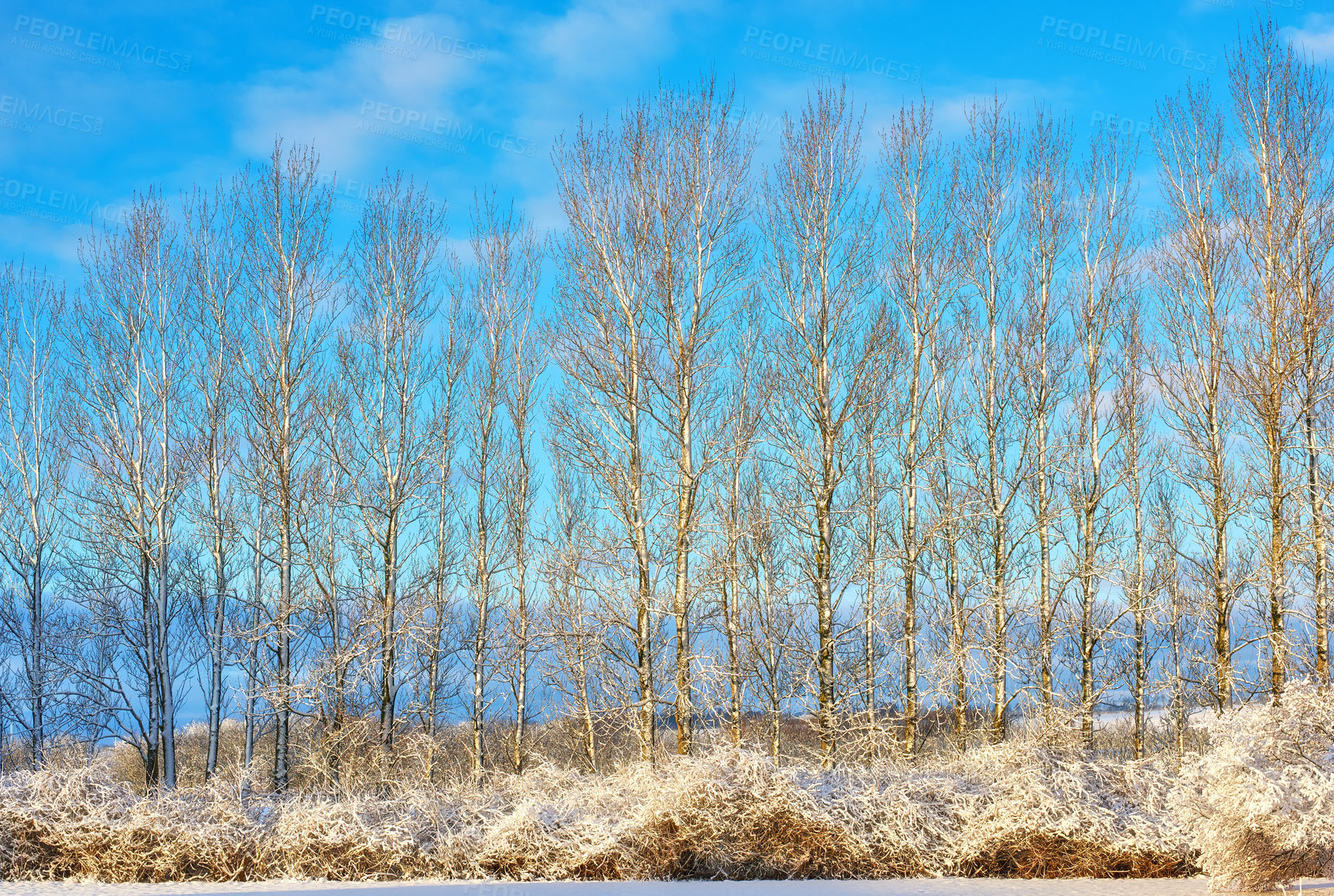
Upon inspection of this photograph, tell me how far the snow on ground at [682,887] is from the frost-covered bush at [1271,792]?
412 millimetres

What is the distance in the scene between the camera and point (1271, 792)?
6.22 metres

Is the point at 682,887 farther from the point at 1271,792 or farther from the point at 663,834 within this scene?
the point at 1271,792

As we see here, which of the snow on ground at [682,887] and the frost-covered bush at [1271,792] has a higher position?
the frost-covered bush at [1271,792]

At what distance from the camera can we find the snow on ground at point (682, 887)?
7.21 m

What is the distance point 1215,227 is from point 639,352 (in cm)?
1025

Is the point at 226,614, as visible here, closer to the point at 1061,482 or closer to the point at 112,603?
the point at 112,603

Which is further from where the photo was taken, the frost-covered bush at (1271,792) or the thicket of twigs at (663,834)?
the thicket of twigs at (663,834)

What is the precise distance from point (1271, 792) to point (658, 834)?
497 centimetres

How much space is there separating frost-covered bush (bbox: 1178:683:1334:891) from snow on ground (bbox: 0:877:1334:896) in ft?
1.35

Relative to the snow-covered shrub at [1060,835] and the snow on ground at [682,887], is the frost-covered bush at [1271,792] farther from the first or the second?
the snow-covered shrub at [1060,835]

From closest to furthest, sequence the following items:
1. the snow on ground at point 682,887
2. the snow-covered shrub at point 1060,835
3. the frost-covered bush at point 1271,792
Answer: the frost-covered bush at point 1271,792 → the snow on ground at point 682,887 → the snow-covered shrub at point 1060,835

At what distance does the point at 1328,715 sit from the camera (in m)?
6.56

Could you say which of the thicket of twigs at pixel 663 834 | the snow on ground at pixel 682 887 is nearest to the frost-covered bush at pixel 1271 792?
the snow on ground at pixel 682 887

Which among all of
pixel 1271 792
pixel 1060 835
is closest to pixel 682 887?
pixel 1060 835
